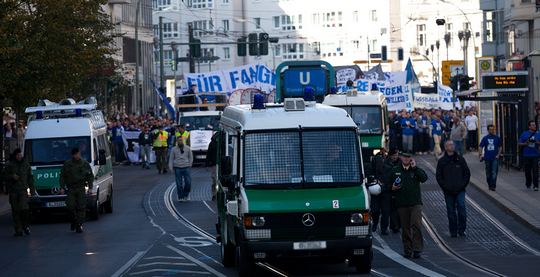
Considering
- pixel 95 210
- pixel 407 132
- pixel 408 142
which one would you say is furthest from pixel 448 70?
pixel 95 210

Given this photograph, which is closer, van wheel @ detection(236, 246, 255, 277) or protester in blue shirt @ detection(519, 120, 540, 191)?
van wheel @ detection(236, 246, 255, 277)

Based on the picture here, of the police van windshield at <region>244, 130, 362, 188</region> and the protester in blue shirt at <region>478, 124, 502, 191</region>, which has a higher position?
the police van windshield at <region>244, 130, 362, 188</region>

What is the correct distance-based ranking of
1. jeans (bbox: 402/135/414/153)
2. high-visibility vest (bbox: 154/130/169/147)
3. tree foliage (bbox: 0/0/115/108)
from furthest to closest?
1. jeans (bbox: 402/135/414/153)
2. high-visibility vest (bbox: 154/130/169/147)
3. tree foliage (bbox: 0/0/115/108)

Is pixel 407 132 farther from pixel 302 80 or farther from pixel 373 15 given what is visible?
pixel 373 15

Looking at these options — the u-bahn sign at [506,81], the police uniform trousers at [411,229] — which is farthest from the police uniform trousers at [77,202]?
the u-bahn sign at [506,81]

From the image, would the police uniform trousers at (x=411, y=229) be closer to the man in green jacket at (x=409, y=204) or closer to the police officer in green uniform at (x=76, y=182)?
the man in green jacket at (x=409, y=204)

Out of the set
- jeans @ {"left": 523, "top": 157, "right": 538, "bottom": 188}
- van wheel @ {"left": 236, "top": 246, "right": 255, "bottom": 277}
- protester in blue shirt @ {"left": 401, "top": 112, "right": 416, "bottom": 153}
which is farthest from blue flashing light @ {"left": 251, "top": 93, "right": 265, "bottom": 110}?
protester in blue shirt @ {"left": 401, "top": 112, "right": 416, "bottom": 153}

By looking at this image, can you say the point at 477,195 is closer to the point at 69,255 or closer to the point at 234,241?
the point at 69,255

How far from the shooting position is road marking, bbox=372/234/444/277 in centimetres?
1972

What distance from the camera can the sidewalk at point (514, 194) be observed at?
2855cm

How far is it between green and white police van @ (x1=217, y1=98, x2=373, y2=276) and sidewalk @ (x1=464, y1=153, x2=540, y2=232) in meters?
7.61

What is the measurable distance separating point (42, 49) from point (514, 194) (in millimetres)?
13728

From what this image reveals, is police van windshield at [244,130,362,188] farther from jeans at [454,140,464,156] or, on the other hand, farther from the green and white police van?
jeans at [454,140,464,156]

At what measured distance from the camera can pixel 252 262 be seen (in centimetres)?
1906
